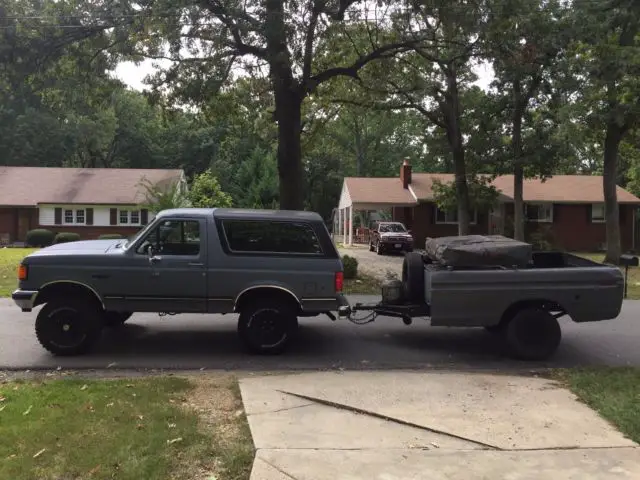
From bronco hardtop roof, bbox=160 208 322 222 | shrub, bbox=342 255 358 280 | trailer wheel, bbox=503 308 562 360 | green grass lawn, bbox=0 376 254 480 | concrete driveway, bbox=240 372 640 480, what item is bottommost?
concrete driveway, bbox=240 372 640 480

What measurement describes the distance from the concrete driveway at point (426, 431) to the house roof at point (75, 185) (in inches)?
1314

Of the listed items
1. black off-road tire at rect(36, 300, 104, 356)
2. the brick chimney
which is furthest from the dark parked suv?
black off-road tire at rect(36, 300, 104, 356)

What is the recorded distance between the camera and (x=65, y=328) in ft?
25.0

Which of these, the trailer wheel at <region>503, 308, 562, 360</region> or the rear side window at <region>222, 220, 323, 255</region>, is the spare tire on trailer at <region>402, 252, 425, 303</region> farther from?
the rear side window at <region>222, 220, 323, 255</region>

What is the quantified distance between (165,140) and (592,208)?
39932 millimetres

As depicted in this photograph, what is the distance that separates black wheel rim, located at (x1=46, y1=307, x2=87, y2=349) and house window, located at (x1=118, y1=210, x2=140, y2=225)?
33203 mm

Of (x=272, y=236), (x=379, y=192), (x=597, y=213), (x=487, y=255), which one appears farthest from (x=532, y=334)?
(x=597, y=213)

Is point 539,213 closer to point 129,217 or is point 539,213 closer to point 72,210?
point 129,217

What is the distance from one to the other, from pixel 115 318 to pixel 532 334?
6.07 meters

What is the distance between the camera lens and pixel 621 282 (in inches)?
307

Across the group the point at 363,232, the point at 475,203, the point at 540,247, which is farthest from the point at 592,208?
the point at 363,232

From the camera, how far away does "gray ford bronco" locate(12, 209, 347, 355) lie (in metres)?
7.60

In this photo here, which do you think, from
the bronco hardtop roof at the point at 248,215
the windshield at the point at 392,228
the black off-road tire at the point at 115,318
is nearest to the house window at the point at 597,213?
the windshield at the point at 392,228

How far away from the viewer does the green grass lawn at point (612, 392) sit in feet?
17.6
